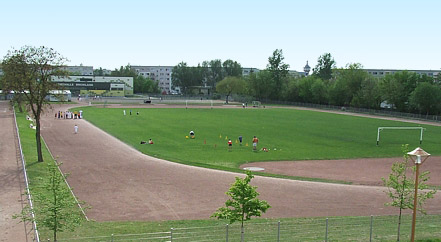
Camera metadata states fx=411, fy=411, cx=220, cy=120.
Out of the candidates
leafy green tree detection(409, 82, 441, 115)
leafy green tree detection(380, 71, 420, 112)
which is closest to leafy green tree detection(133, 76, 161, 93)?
leafy green tree detection(380, 71, 420, 112)

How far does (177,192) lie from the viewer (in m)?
26.3

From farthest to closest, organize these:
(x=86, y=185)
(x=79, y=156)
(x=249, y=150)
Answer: (x=249, y=150) < (x=79, y=156) < (x=86, y=185)

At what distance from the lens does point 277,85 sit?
491ft

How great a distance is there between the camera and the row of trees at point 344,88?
3676 inches

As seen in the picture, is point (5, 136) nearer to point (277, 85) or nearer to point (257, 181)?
Answer: point (257, 181)

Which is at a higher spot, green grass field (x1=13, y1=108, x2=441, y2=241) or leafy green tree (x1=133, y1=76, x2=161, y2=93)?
leafy green tree (x1=133, y1=76, x2=161, y2=93)

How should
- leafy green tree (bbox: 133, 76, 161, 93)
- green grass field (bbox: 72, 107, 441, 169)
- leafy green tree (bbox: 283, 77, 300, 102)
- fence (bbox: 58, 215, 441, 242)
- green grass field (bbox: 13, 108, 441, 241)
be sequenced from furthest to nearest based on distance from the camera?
leafy green tree (bbox: 133, 76, 161, 93) < leafy green tree (bbox: 283, 77, 300, 102) < green grass field (bbox: 72, 107, 441, 169) < green grass field (bbox: 13, 108, 441, 241) < fence (bbox: 58, 215, 441, 242)

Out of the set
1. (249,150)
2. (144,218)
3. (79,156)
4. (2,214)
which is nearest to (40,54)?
(79,156)

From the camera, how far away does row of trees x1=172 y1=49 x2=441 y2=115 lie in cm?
9338

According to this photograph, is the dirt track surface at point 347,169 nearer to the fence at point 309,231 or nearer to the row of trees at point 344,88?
the fence at point 309,231

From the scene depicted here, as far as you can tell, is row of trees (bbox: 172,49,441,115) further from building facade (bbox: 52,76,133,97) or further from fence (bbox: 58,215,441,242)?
fence (bbox: 58,215,441,242)

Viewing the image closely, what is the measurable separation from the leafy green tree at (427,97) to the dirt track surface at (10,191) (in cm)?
8197

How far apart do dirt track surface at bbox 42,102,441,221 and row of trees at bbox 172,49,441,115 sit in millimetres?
74337

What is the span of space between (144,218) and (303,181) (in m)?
13.6
